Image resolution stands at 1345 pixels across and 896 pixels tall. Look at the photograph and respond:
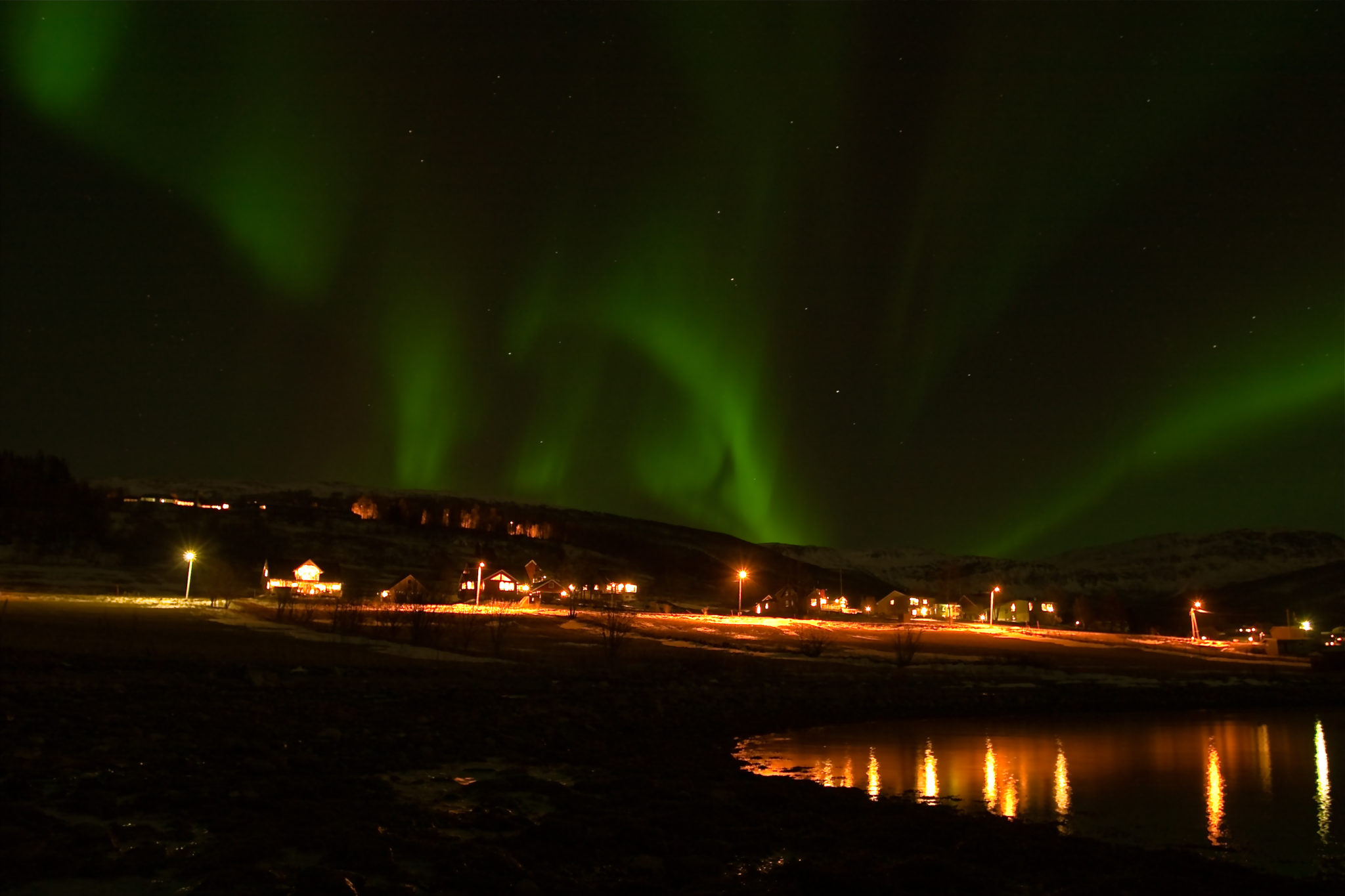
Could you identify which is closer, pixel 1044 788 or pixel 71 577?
pixel 1044 788

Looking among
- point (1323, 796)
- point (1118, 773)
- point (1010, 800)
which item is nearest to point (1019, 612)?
point (1118, 773)

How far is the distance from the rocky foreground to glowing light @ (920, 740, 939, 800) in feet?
4.48

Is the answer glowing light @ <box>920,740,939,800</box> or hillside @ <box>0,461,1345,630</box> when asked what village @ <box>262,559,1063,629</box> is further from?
glowing light @ <box>920,740,939,800</box>

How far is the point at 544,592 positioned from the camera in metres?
104

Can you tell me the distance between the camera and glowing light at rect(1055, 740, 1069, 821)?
1411cm

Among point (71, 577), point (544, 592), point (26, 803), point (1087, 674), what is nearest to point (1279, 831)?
point (26, 803)

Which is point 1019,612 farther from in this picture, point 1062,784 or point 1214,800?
point 1214,800

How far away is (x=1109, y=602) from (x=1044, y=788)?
13501 centimetres

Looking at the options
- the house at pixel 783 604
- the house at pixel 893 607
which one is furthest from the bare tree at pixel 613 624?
the house at pixel 893 607

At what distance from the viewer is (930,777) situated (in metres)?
16.7

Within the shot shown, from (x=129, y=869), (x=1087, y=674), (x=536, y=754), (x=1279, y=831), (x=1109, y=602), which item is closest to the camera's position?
(x=129, y=869)

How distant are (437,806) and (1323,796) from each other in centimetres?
1404

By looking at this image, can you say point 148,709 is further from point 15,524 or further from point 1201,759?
point 15,524

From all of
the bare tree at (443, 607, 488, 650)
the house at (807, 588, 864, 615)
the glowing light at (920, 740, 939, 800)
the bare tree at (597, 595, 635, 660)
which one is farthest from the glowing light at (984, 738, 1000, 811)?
the house at (807, 588, 864, 615)
